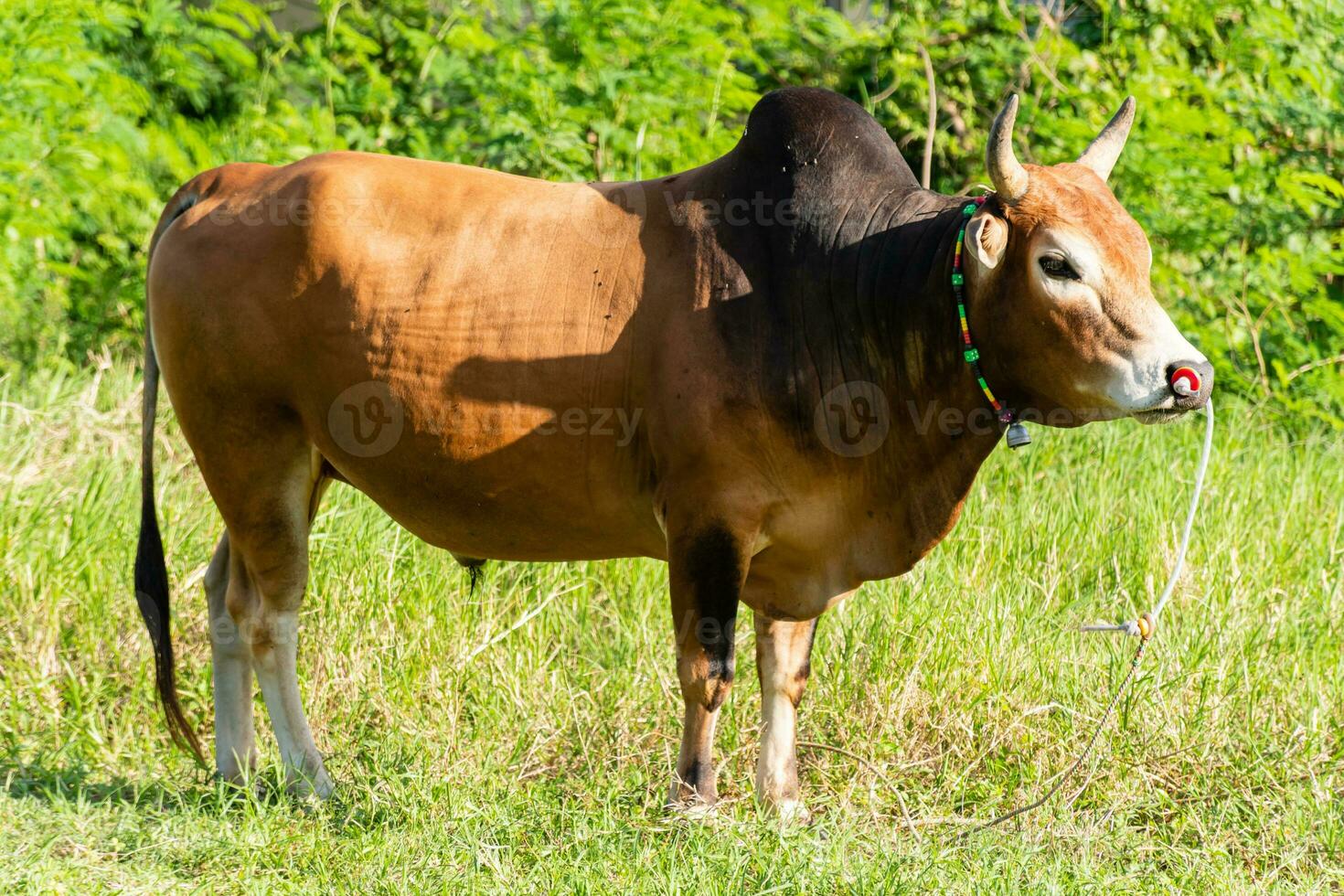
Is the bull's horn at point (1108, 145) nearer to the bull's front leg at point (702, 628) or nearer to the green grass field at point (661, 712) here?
the bull's front leg at point (702, 628)

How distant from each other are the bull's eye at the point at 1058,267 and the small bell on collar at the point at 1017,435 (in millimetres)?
388

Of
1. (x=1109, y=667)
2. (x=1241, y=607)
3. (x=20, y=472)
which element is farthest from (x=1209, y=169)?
(x=20, y=472)

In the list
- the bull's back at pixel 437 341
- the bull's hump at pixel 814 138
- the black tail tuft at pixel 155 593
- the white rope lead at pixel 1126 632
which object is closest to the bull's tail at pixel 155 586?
the black tail tuft at pixel 155 593

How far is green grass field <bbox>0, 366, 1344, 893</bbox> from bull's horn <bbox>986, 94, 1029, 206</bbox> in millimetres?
1672

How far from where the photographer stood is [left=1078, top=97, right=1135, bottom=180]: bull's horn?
3.76 metres

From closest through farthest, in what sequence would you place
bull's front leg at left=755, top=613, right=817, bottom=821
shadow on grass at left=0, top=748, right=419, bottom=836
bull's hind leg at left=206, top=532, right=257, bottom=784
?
shadow on grass at left=0, top=748, right=419, bottom=836 < bull's front leg at left=755, top=613, right=817, bottom=821 < bull's hind leg at left=206, top=532, right=257, bottom=784

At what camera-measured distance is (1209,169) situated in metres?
6.80

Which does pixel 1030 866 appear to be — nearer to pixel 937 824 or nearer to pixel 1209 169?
pixel 937 824

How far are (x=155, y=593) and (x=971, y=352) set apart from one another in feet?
8.36

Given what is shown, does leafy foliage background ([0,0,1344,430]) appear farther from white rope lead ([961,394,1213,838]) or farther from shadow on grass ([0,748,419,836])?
white rope lead ([961,394,1213,838])

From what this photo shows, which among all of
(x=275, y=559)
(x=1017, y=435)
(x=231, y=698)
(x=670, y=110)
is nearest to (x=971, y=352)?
(x=1017, y=435)

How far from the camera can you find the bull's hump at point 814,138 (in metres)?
3.86

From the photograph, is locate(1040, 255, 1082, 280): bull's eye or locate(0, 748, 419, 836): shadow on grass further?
locate(0, 748, 419, 836): shadow on grass

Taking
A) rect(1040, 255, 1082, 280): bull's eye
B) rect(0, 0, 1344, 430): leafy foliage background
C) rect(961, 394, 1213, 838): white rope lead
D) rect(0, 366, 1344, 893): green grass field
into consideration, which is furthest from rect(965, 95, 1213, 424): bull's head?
rect(0, 0, 1344, 430): leafy foliage background
